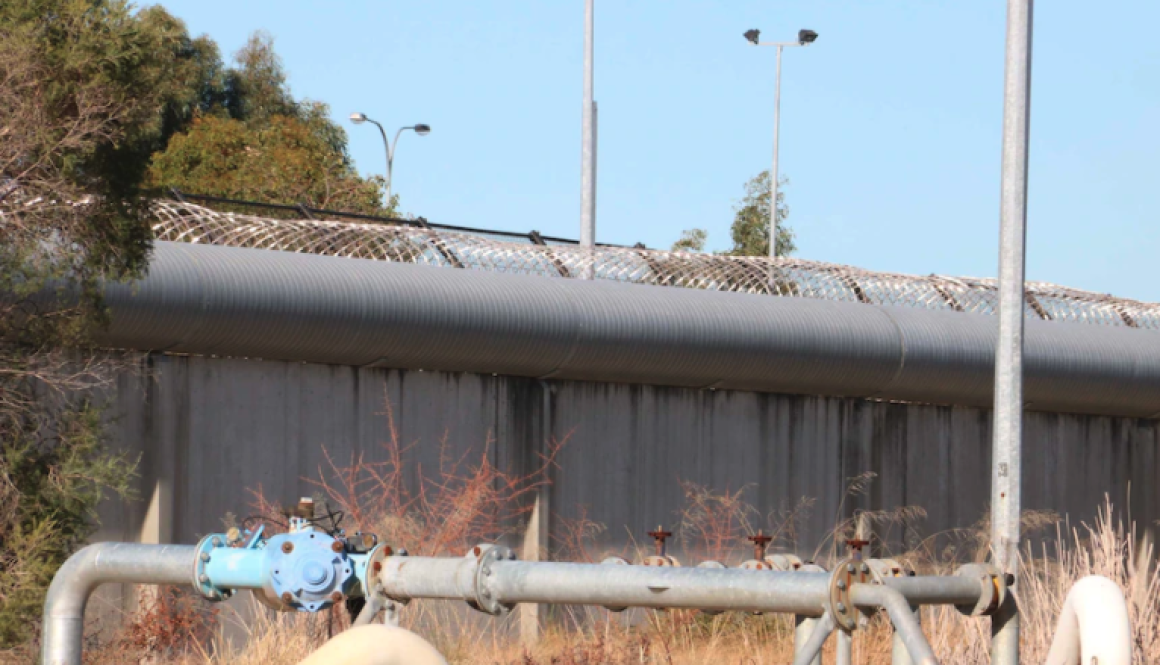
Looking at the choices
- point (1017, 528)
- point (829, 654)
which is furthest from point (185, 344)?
point (1017, 528)

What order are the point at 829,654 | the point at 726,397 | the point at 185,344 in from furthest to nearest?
1. the point at 726,397
2. the point at 185,344
3. the point at 829,654

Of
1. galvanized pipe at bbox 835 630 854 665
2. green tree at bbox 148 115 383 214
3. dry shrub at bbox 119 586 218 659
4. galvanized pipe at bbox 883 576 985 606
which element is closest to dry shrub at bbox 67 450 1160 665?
dry shrub at bbox 119 586 218 659

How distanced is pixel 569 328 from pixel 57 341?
528cm

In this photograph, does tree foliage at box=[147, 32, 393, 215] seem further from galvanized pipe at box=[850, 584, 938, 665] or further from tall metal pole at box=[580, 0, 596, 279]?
galvanized pipe at box=[850, 584, 938, 665]

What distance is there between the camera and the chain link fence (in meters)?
13.6

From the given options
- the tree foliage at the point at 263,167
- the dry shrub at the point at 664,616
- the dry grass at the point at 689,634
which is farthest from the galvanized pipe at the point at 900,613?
the tree foliage at the point at 263,167

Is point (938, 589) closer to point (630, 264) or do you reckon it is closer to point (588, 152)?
point (630, 264)

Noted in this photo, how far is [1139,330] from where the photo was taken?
Result: 17719 mm

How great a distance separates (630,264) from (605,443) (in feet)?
6.42

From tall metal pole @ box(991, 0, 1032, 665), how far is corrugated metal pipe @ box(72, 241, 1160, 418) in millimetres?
3858

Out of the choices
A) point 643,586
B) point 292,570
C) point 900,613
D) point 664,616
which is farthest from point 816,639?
point 664,616

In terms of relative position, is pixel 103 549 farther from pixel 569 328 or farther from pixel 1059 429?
pixel 1059 429

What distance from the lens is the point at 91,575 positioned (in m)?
4.51

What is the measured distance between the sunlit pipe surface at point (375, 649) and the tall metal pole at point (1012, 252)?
7.87 metres
